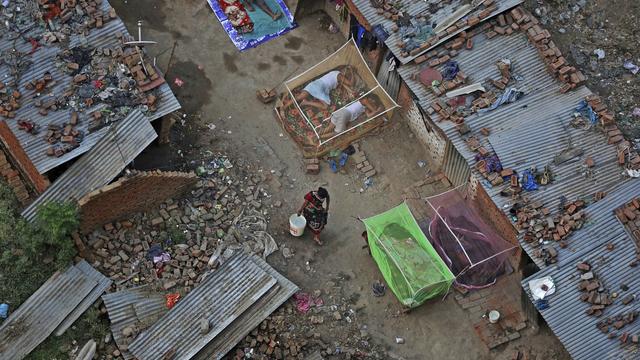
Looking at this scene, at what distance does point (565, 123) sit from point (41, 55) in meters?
11.5

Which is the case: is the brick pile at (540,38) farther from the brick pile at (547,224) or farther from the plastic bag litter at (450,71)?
the brick pile at (547,224)

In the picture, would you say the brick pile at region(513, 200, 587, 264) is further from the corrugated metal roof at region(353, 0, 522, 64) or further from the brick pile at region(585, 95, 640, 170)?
the corrugated metal roof at region(353, 0, 522, 64)

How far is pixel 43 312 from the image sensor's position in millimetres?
15906

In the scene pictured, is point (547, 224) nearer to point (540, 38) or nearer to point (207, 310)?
point (540, 38)

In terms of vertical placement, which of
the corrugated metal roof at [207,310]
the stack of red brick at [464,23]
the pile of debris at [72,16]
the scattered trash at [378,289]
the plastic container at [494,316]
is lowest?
the plastic container at [494,316]

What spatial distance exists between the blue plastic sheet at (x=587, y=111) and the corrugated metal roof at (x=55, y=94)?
28.4 feet

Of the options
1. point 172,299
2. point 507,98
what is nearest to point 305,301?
point 172,299

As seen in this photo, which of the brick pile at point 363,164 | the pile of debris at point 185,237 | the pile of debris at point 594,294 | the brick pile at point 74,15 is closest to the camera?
the pile of debris at point 594,294

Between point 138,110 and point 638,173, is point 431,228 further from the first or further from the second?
point 138,110

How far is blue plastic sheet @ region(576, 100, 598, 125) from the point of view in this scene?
17.1 meters

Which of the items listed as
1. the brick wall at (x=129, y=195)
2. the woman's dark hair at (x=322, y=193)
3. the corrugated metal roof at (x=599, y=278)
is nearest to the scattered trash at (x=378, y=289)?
the woman's dark hair at (x=322, y=193)

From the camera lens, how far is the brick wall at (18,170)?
16.8m

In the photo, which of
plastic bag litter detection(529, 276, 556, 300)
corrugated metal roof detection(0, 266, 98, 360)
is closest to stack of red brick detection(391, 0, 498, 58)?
plastic bag litter detection(529, 276, 556, 300)

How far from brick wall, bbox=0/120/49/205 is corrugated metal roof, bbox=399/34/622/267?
836cm
